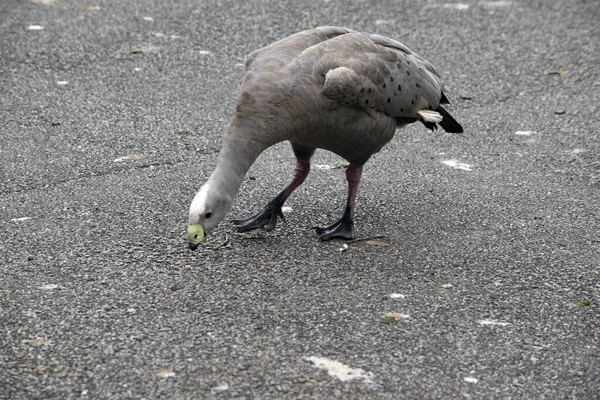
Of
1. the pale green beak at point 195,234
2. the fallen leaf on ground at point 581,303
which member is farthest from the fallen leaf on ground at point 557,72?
the pale green beak at point 195,234

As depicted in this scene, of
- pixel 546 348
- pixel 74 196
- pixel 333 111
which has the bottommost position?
pixel 74 196

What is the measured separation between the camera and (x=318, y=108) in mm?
4617

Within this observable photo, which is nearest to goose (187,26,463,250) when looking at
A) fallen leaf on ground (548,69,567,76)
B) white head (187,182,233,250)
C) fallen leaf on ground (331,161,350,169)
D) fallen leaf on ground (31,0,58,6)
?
white head (187,182,233,250)

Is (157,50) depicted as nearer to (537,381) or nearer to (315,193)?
(315,193)

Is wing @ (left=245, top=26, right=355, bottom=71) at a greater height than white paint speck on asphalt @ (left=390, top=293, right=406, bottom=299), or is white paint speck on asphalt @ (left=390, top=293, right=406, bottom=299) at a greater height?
wing @ (left=245, top=26, right=355, bottom=71)

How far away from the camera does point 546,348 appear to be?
3.97 m

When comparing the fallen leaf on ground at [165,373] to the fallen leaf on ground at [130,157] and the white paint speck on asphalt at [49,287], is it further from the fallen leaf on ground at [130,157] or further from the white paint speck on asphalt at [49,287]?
the fallen leaf on ground at [130,157]

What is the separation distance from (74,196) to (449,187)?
251cm

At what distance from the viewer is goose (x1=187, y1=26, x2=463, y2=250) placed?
4523mm

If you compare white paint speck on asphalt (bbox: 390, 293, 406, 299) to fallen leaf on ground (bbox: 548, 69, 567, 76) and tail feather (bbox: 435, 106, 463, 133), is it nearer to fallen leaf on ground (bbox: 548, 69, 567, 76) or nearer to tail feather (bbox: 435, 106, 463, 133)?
tail feather (bbox: 435, 106, 463, 133)

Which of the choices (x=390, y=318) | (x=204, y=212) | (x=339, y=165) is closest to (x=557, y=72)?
(x=339, y=165)

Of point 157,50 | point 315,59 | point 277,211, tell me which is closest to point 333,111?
point 315,59

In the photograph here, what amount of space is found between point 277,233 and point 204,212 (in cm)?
90

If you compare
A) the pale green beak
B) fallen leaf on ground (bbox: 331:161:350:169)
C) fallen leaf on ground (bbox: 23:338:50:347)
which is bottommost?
fallen leaf on ground (bbox: 331:161:350:169)
